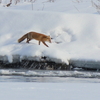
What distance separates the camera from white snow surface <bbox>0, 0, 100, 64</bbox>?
12531mm

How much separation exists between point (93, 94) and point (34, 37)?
8.15 metres

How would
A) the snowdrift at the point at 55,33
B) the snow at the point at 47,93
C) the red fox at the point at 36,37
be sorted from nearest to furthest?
the snow at the point at 47,93 → the snowdrift at the point at 55,33 → the red fox at the point at 36,37

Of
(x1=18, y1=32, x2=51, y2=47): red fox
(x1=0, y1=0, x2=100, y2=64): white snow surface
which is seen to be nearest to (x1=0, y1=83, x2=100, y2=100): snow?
(x1=0, y1=0, x2=100, y2=64): white snow surface

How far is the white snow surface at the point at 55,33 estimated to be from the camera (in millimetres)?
12531

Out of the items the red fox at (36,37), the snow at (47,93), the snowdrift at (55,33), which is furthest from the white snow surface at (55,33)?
the snow at (47,93)

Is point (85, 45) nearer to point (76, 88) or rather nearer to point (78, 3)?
point (78, 3)

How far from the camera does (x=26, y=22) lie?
14930 millimetres

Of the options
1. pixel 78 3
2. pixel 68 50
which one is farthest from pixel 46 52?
pixel 78 3

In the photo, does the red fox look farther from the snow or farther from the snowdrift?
the snow

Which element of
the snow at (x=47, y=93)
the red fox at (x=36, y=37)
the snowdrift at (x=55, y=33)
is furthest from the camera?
the red fox at (x=36, y=37)

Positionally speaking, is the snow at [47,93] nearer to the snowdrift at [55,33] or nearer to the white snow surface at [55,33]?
the snowdrift at [55,33]

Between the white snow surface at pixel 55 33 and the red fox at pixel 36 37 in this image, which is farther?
the red fox at pixel 36 37

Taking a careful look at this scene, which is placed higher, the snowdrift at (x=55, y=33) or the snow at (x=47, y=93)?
the snowdrift at (x=55, y=33)

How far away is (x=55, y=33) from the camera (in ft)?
46.8
